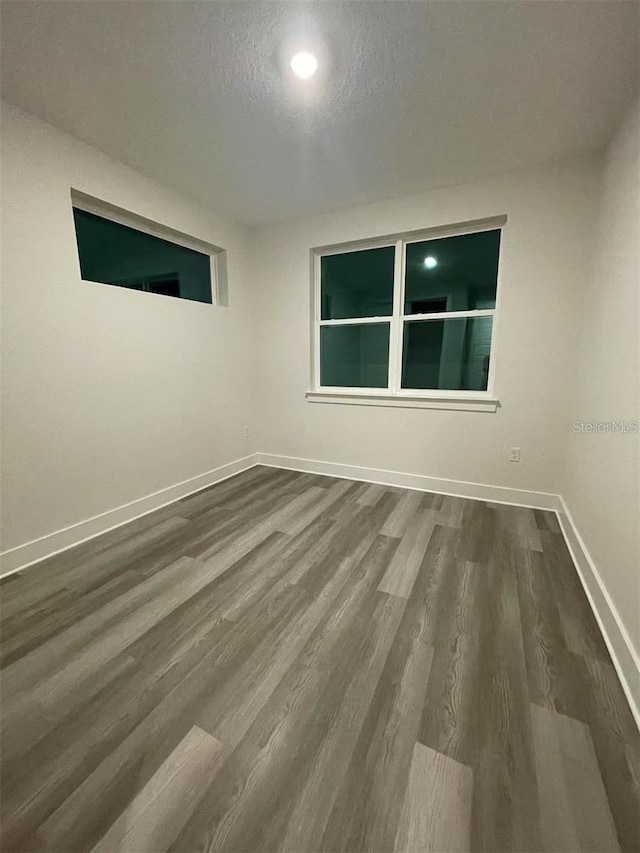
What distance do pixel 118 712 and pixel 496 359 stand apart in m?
3.15

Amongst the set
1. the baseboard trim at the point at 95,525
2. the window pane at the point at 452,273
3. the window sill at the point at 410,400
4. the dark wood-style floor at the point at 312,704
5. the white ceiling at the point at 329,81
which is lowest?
the dark wood-style floor at the point at 312,704

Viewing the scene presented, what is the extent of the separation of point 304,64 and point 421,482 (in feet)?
9.70

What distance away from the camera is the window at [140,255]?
2.38m

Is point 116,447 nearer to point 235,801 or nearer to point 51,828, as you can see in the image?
point 51,828

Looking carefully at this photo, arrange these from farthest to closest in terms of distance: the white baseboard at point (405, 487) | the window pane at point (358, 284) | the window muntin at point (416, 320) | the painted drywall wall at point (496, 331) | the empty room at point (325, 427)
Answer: the window pane at point (358, 284)
the window muntin at point (416, 320)
the painted drywall wall at point (496, 331)
the white baseboard at point (405, 487)
the empty room at point (325, 427)

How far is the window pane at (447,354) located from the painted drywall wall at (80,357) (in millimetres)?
1943

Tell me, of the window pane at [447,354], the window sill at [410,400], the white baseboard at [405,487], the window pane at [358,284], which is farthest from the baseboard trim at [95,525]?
the window pane at [447,354]

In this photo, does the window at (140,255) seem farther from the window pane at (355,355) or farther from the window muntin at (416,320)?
the window pane at (355,355)

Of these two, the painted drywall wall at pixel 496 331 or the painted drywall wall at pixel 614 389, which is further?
the painted drywall wall at pixel 496 331

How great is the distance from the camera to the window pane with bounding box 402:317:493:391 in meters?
3.00

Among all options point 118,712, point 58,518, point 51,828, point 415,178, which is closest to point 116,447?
point 58,518

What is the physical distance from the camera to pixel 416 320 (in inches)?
127

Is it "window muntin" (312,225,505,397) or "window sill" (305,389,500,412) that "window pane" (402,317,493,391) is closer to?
"window muntin" (312,225,505,397)

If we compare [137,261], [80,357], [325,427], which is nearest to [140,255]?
[137,261]
